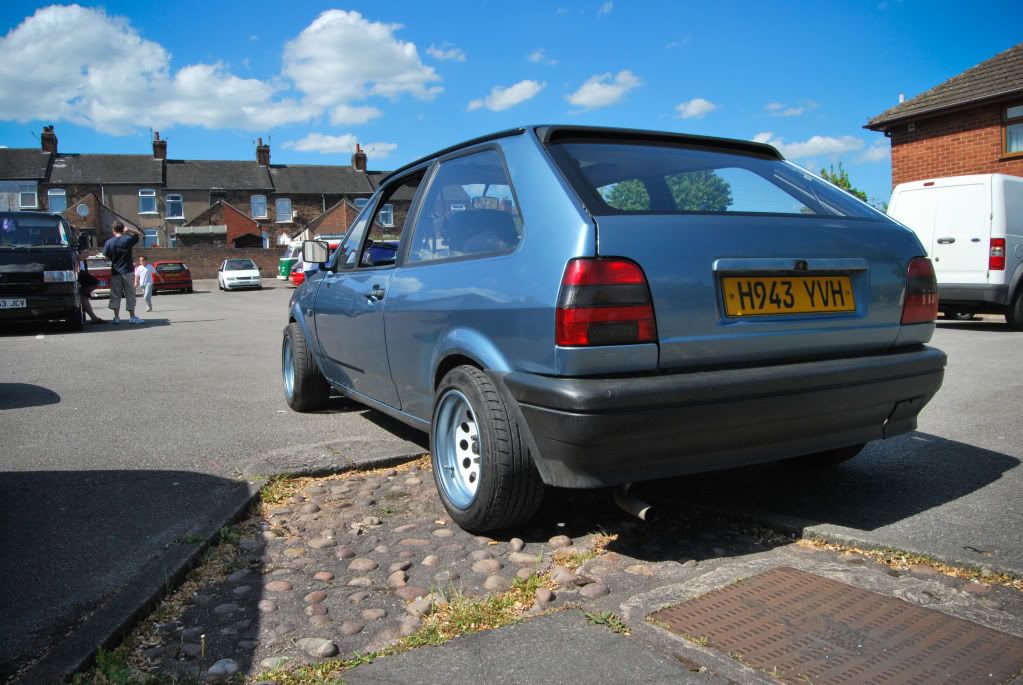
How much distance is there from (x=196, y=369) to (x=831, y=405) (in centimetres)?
710

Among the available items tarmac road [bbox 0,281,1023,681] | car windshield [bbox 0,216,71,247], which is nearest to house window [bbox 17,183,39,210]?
car windshield [bbox 0,216,71,247]

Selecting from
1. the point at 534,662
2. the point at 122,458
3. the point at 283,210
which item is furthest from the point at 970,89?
the point at 283,210

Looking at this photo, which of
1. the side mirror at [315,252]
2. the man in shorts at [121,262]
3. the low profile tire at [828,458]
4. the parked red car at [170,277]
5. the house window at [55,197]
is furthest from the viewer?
the house window at [55,197]

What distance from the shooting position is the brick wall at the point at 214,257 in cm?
5003

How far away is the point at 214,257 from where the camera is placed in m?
51.1

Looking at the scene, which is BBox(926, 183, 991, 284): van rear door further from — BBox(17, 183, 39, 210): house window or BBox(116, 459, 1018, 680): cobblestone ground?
BBox(17, 183, 39, 210): house window

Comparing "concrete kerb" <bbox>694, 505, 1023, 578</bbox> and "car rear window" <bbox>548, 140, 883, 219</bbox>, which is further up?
"car rear window" <bbox>548, 140, 883, 219</bbox>

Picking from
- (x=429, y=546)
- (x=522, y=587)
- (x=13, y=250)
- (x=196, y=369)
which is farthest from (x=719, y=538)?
(x=13, y=250)

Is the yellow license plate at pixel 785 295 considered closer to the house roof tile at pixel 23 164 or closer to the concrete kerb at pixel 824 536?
the concrete kerb at pixel 824 536

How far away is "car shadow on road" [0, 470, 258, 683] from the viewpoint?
7.69 feet

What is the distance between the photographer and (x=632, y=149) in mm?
3328

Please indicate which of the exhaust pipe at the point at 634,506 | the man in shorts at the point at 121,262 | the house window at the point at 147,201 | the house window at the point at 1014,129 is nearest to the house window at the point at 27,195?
the house window at the point at 147,201

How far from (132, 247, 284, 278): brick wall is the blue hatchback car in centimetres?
5037

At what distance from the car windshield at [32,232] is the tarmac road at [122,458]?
4.53m
